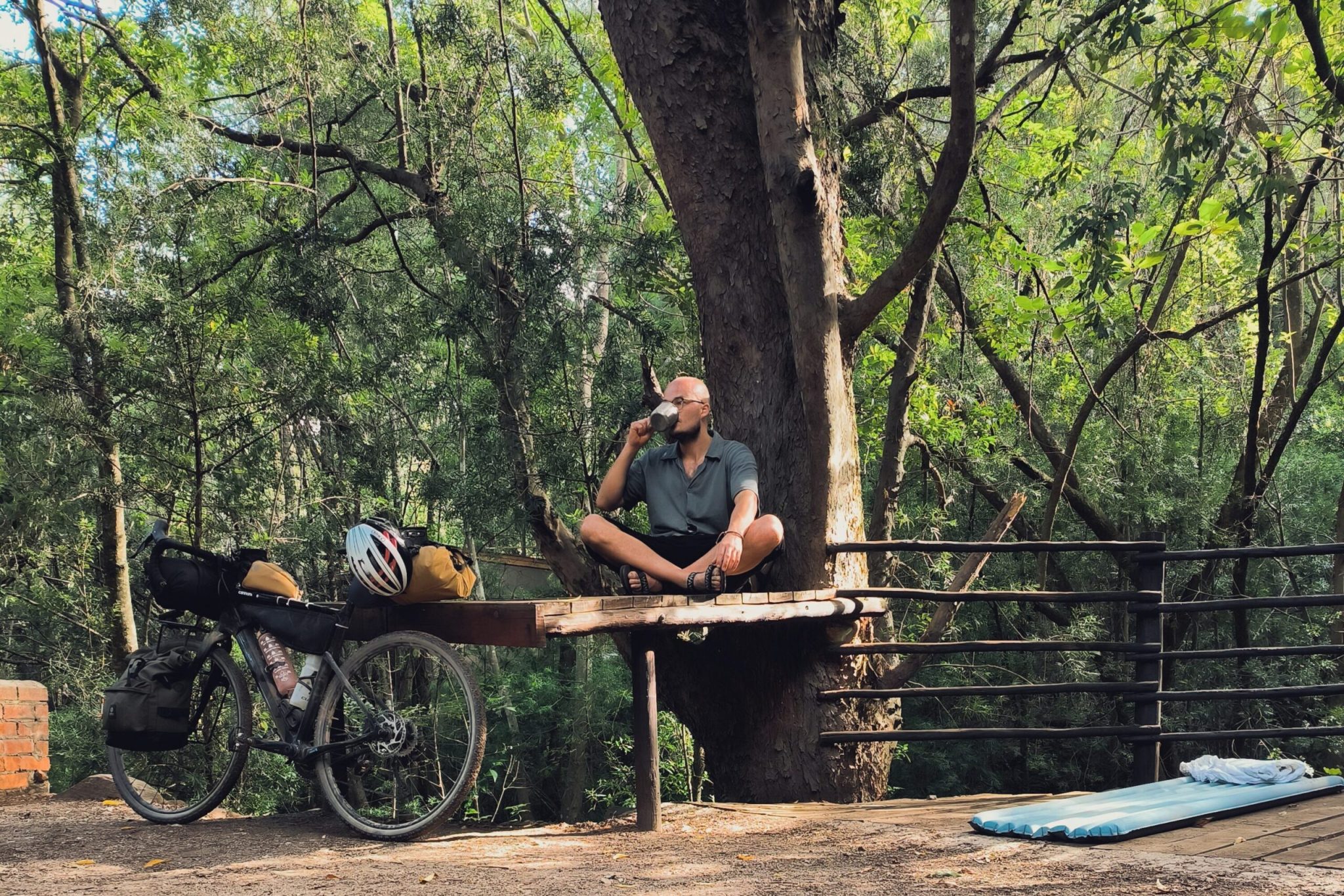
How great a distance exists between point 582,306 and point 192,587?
5567mm

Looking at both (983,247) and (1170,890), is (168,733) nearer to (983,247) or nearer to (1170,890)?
(1170,890)

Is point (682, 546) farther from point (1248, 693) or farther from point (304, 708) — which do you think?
point (1248, 693)

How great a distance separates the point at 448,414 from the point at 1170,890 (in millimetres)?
8284

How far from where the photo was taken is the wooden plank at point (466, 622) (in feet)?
14.5

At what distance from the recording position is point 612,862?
14.4 feet

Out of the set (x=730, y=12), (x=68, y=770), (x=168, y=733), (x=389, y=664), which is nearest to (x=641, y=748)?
(x=389, y=664)

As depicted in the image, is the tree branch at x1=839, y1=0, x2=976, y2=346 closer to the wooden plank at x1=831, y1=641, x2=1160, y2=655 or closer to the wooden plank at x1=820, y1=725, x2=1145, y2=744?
the wooden plank at x1=831, y1=641, x2=1160, y2=655

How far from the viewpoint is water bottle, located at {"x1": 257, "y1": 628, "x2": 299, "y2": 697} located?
17.0 feet

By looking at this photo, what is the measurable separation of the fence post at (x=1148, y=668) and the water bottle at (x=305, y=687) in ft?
13.8

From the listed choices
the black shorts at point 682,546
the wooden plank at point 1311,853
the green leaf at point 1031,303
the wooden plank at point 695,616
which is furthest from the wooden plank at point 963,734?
the green leaf at point 1031,303

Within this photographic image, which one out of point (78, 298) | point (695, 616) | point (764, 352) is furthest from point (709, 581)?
point (78, 298)

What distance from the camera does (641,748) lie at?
507 cm

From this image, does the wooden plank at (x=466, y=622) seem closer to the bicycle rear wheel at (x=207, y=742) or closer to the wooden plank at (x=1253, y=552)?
the bicycle rear wheel at (x=207, y=742)

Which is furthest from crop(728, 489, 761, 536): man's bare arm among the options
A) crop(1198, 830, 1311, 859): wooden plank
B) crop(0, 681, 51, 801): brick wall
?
crop(0, 681, 51, 801): brick wall
